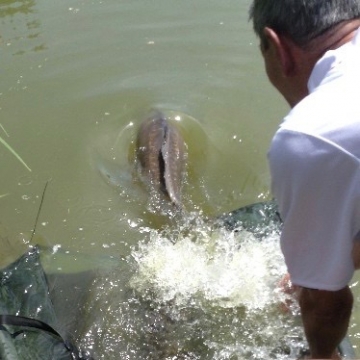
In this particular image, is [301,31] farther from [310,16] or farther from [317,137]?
[317,137]

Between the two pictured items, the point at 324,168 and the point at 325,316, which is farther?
the point at 325,316

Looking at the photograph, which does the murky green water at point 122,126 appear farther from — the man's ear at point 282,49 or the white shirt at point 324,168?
the man's ear at point 282,49

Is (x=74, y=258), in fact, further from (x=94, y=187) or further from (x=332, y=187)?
(x=332, y=187)

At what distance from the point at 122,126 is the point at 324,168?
3.93 meters

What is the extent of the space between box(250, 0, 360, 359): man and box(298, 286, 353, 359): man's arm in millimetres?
11

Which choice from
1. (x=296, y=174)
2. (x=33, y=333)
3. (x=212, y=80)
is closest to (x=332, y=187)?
(x=296, y=174)

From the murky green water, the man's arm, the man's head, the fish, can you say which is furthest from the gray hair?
the fish

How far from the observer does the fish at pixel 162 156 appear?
4.61 m

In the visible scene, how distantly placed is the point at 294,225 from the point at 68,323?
1.84 m

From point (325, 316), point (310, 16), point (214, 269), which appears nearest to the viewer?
point (310, 16)

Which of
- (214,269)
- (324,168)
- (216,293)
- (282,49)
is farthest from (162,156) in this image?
(324,168)

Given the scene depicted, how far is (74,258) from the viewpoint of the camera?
3.68 meters

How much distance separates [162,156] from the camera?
4.84 metres

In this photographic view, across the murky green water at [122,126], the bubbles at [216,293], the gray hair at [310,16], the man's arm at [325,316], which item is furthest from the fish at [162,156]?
the gray hair at [310,16]
